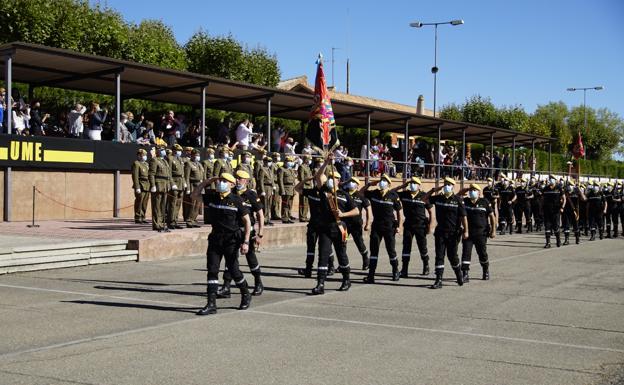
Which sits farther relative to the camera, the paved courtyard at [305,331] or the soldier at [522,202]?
the soldier at [522,202]

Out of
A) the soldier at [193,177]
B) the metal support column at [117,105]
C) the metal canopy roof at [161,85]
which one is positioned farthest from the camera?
the metal support column at [117,105]

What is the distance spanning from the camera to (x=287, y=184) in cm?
2370

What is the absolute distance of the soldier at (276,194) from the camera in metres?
23.5

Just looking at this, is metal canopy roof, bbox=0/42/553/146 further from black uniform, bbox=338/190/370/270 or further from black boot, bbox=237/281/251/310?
black boot, bbox=237/281/251/310

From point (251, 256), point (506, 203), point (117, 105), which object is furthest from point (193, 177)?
point (506, 203)

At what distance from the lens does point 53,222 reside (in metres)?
21.5

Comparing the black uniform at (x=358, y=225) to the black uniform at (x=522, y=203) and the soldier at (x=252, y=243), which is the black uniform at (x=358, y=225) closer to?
the soldier at (x=252, y=243)

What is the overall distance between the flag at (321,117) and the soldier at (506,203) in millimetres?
16132

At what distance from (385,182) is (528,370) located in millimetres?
7986

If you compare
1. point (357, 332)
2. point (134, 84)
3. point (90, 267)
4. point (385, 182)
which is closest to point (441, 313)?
point (357, 332)

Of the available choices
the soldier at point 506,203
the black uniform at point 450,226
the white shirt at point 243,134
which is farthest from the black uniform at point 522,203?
the black uniform at point 450,226

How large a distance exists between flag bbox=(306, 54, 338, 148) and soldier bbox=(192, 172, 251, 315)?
13.5 ft

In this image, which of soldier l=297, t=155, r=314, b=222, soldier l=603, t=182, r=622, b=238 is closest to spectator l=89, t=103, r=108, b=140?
soldier l=297, t=155, r=314, b=222

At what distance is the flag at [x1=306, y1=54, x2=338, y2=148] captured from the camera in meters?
15.2
